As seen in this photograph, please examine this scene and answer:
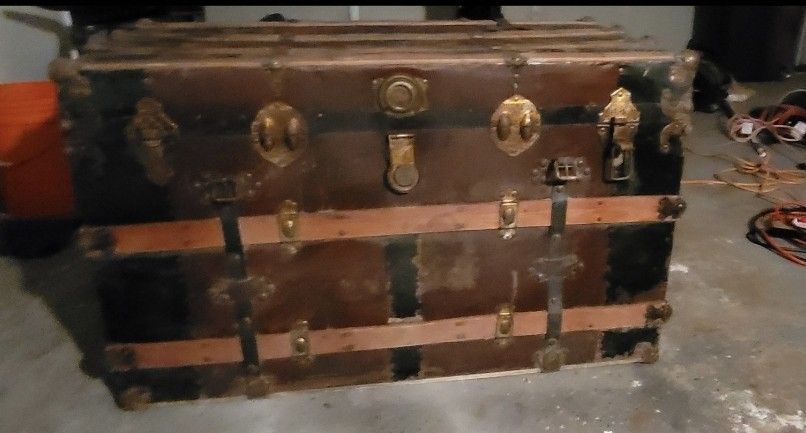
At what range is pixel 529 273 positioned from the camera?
1.57 metres

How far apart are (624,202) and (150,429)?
1.17 m

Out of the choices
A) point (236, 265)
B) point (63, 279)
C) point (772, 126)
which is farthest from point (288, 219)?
point (772, 126)

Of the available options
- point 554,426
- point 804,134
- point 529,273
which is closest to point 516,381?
point 554,426

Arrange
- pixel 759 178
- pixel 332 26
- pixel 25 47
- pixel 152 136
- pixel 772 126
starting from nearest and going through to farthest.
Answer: pixel 152 136, pixel 332 26, pixel 25 47, pixel 759 178, pixel 772 126

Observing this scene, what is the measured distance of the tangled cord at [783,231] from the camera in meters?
2.22

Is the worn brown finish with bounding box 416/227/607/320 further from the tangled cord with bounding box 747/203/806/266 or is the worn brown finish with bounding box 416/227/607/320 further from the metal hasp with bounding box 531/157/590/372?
the tangled cord with bounding box 747/203/806/266

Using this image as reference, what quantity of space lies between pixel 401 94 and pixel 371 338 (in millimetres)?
564

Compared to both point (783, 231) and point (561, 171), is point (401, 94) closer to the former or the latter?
point (561, 171)

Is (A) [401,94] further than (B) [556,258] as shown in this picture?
No

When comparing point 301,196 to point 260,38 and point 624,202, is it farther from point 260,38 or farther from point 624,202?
point 624,202

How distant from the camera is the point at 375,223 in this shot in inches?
57.6

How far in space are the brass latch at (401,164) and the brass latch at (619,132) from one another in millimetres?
405

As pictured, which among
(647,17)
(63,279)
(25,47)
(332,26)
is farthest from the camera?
(647,17)

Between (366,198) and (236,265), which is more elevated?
(366,198)
